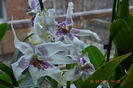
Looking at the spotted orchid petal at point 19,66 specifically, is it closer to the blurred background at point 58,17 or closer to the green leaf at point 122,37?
the green leaf at point 122,37

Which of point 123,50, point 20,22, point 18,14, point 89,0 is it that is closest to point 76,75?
point 123,50

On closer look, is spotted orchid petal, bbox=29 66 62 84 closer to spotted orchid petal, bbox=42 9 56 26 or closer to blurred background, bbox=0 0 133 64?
spotted orchid petal, bbox=42 9 56 26

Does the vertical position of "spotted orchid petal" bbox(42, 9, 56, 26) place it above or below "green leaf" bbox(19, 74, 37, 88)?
above

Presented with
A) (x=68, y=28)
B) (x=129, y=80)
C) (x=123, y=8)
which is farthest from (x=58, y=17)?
(x=129, y=80)

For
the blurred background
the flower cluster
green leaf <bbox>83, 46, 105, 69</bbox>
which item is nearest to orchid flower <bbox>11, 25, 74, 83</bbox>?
the flower cluster

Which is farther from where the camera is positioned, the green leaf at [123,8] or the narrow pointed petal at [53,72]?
the green leaf at [123,8]

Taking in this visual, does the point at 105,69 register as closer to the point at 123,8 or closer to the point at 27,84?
the point at 27,84

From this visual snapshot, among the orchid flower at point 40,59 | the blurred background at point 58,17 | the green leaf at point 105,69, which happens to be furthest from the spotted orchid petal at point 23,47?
the blurred background at point 58,17
